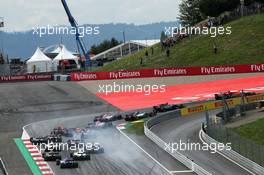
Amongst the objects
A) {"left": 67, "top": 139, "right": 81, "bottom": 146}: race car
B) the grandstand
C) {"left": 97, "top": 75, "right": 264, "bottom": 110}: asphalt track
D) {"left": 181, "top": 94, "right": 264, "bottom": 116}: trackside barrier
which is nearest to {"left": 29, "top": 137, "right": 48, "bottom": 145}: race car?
{"left": 67, "top": 139, "right": 81, "bottom": 146}: race car

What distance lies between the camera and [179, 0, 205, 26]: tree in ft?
420

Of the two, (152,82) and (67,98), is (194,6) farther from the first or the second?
(67,98)

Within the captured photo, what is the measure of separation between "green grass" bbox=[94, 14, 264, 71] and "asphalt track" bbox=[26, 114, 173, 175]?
33.6 m

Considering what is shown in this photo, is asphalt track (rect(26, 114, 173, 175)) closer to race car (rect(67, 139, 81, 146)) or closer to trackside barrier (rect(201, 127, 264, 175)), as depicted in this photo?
race car (rect(67, 139, 81, 146))

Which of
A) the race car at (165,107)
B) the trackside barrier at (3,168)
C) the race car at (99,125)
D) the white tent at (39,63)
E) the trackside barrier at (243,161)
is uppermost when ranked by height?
the white tent at (39,63)

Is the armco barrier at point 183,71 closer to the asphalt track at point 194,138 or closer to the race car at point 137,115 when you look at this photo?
the asphalt track at point 194,138

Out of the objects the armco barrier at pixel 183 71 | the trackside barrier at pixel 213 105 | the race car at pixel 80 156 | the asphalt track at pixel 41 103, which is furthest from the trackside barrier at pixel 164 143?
the armco barrier at pixel 183 71

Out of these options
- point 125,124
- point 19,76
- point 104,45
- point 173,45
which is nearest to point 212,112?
point 125,124

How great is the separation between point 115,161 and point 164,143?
3.77 metres

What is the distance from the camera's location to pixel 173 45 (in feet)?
265

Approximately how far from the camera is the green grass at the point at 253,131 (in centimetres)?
3728

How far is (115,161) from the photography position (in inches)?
1250

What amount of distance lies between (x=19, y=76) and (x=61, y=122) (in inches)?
1010

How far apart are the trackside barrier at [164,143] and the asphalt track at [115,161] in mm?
1286
